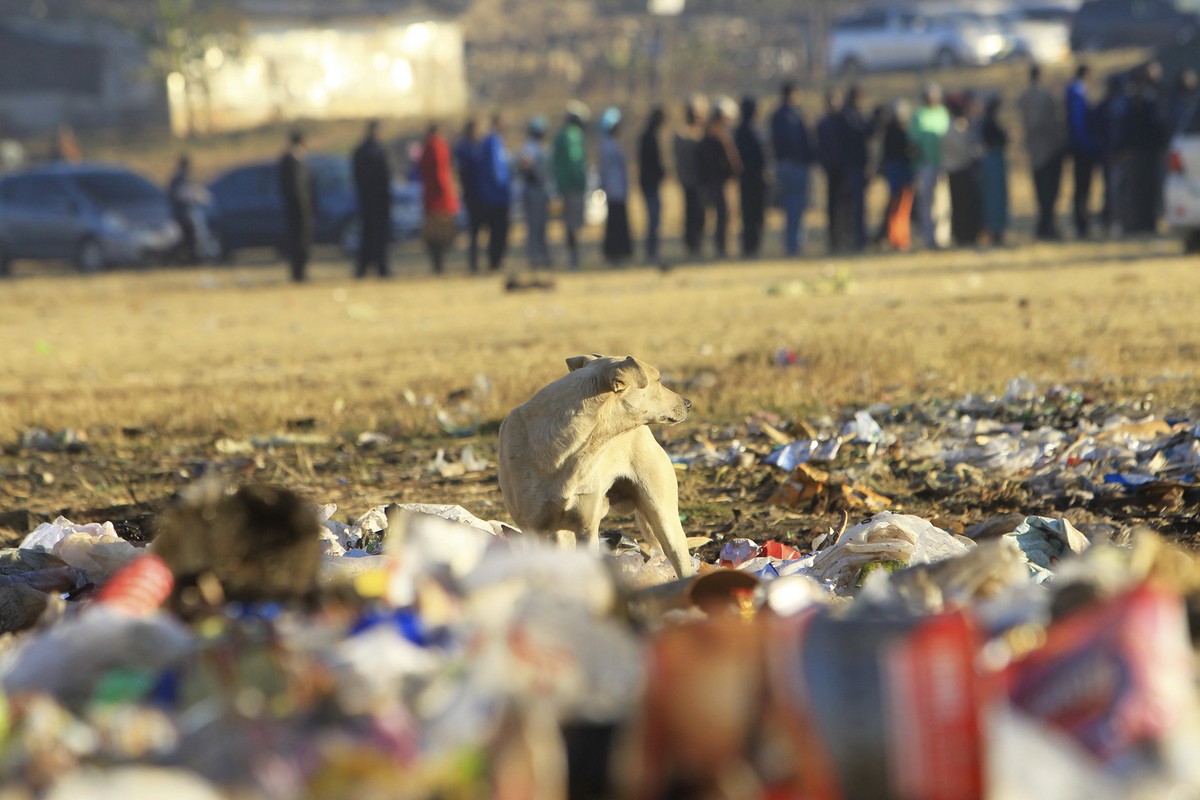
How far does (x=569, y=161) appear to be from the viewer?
2153 cm

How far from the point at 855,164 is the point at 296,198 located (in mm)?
7390

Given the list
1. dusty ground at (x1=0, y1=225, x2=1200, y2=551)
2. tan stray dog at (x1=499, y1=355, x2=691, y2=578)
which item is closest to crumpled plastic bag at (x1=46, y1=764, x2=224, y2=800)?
tan stray dog at (x1=499, y1=355, x2=691, y2=578)

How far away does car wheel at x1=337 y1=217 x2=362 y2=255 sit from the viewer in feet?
89.6

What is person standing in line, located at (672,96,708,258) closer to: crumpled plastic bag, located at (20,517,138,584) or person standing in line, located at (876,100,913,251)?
person standing in line, located at (876,100,913,251)

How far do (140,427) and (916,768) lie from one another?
7.94m

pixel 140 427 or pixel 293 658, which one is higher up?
pixel 293 658

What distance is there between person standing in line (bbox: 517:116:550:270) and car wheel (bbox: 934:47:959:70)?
2341 centimetres

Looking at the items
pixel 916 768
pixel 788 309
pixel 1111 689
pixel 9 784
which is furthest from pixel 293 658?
pixel 788 309

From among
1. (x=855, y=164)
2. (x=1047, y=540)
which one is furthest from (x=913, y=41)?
(x=1047, y=540)

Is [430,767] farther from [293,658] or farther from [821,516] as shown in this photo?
[821,516]

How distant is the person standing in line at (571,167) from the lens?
21453mm

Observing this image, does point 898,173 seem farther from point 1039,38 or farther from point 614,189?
point 1039,38

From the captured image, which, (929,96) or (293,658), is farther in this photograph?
(929,96)

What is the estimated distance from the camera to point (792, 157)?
20.9 m
